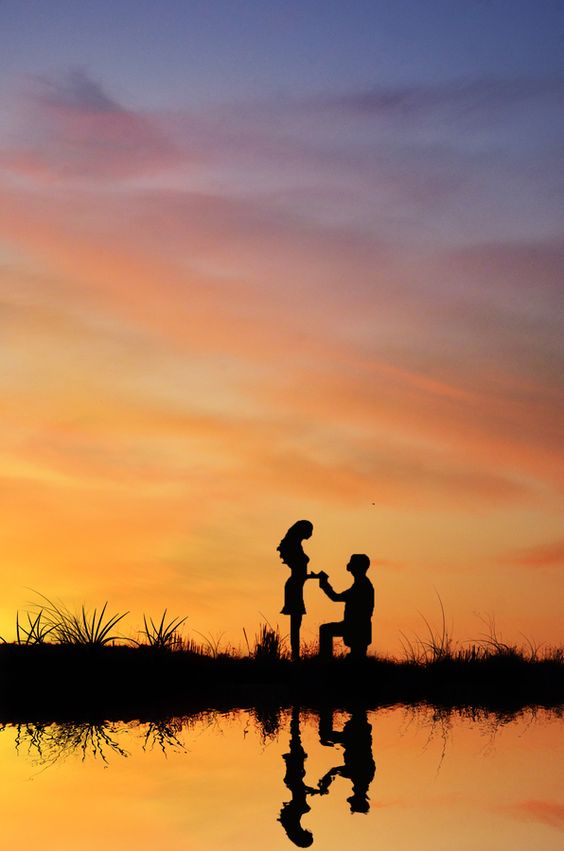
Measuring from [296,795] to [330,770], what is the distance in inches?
43.3

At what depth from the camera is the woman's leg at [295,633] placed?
18.6 metres

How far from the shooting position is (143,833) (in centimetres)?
836

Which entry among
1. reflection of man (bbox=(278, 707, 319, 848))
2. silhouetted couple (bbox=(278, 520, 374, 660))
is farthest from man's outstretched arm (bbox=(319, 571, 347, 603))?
reflection of man (bbox=(278, 707, 319, 848))

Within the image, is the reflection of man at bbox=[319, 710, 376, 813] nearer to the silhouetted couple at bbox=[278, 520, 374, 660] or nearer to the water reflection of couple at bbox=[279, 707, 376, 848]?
the water reflection of couple at bbox=[279, 707, 376, 848]

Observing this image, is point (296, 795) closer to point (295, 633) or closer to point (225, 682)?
point (225, 682)

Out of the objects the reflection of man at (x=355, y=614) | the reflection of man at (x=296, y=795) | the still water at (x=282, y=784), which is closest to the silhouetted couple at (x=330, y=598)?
the reflection of man at (x=355, y=614)

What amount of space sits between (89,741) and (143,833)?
13.0 ft

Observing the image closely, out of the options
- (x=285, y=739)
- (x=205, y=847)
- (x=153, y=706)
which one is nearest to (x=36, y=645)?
(x=153, y=706)

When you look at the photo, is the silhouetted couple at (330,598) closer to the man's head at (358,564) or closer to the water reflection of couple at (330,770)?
the man's head at (358,564)

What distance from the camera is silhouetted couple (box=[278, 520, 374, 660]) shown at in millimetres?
18047

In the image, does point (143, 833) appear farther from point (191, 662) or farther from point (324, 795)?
point (191, 662)

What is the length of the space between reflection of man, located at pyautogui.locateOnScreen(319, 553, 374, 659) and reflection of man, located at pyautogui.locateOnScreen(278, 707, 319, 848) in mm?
5258

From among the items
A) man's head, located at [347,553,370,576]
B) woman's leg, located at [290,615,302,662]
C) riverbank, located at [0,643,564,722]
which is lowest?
riverbank, located at [0,643,564,722]

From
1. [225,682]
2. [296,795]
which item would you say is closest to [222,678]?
[225,682]
